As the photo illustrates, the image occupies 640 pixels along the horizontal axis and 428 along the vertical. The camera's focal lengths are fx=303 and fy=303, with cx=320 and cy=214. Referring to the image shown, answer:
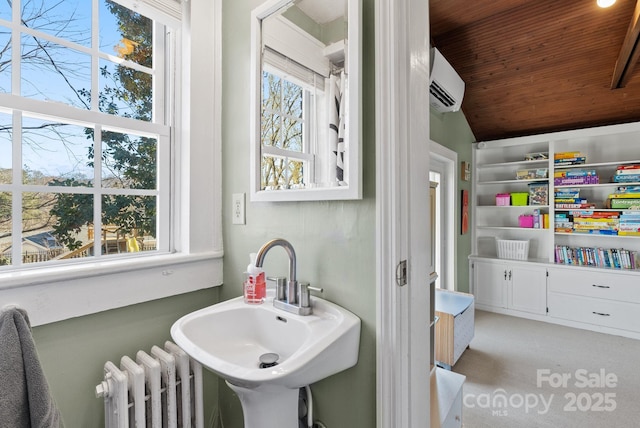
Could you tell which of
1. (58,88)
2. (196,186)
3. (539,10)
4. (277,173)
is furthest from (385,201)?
(539,10)

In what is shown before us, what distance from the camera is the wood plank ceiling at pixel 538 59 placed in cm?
256

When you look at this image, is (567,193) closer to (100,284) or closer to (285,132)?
Answer: (285,132)

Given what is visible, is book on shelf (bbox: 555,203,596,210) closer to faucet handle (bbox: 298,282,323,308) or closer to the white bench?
the white bench

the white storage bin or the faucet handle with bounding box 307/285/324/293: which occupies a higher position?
the faucet handle with bounding box 307/285/324/293

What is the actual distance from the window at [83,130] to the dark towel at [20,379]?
0.52 metres

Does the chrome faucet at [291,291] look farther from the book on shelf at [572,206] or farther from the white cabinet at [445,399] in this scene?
the book on shelf at [572,206]

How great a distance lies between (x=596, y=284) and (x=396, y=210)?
3616 millimetres

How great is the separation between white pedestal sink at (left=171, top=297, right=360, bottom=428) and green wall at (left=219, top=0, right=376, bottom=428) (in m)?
0.07

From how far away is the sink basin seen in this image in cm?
73

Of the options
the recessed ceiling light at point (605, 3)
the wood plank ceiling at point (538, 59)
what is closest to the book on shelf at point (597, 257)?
the wood plank ceiling at point (538, 59)

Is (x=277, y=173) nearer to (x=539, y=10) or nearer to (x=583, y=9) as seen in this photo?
(x=539, y=10)

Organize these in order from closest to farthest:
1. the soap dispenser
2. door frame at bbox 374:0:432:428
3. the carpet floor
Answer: door frame at bbox 374:0:432:428
the soap dispenser
the carpet floor

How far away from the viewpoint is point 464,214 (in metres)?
3.72

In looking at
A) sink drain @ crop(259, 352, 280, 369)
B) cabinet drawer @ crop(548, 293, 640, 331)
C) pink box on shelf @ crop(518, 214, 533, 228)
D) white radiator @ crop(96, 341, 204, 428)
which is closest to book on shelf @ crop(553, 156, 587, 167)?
pink box on shelf @ crop(518, 214, 533, 228)
